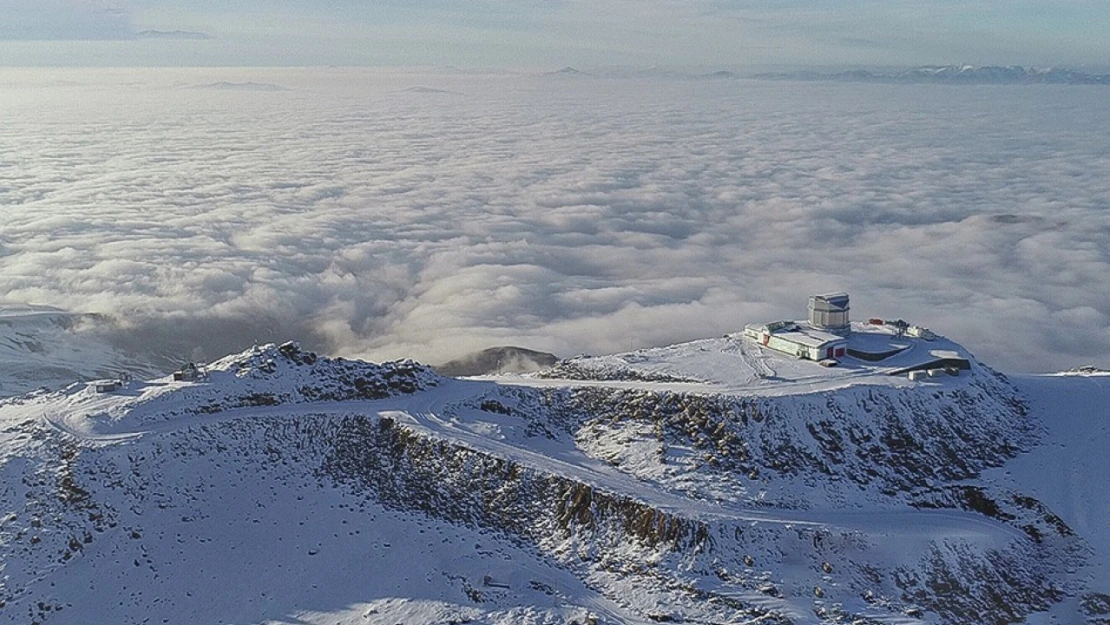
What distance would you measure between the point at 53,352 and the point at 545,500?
444ft

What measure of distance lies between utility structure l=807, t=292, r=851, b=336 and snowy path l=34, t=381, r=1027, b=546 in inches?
902

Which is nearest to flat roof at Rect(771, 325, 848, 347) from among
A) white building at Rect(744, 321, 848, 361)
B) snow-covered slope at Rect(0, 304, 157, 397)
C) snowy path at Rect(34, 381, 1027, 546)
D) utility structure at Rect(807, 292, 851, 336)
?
white building at Rect(744, 321, 848, 361)

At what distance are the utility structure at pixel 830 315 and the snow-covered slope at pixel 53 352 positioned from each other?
118358 mm

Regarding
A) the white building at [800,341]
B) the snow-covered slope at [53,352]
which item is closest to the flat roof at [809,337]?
the white building at [800,341]

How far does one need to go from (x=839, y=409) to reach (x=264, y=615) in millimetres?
34862

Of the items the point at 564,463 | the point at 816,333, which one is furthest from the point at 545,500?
the point at 816,333

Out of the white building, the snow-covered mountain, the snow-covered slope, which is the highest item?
the white building

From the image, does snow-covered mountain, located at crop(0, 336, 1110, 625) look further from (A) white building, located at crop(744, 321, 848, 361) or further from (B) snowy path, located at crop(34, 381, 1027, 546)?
(A) white building, located at crop(744, 321, 848, 361)

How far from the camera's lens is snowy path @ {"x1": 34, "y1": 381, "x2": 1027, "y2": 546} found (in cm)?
4419

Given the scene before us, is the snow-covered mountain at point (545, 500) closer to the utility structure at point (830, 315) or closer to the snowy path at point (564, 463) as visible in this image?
the snowy path at point (564, 463)

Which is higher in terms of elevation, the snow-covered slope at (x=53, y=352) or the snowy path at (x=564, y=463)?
the snowy path at (x=564, y=463)

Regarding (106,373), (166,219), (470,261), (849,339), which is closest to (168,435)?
(849,339)

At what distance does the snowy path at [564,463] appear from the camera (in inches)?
1740

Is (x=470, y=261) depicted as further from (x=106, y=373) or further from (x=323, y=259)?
(x=106, y=373)
